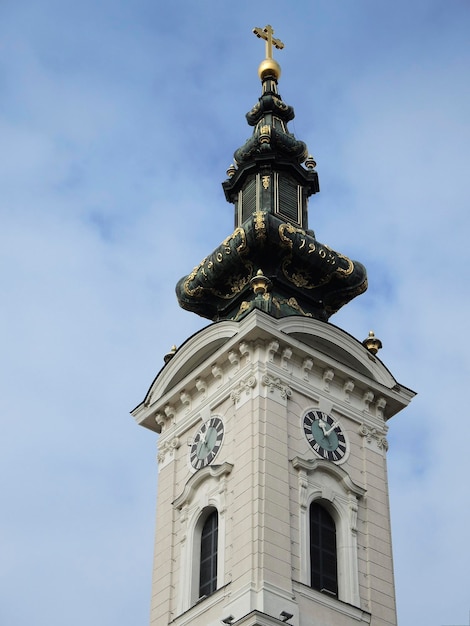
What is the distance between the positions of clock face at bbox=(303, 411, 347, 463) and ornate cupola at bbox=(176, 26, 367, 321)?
2256mm

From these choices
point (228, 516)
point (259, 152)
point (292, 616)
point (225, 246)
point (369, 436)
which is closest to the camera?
point (292, 616)

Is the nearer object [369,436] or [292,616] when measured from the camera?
[292,616]

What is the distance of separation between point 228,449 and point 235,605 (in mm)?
3710

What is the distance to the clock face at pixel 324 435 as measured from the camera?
27766 mm

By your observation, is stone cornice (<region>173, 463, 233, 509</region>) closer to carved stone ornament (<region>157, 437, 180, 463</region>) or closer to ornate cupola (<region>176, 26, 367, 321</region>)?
carved stone ornament (<region>157, 437, 180, 463</region>)

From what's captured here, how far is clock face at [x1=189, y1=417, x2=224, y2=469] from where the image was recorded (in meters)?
28.0

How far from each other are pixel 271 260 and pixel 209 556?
6741mm

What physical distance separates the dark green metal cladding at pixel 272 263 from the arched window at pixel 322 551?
4.28m

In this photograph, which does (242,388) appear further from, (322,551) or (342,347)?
(322,551)

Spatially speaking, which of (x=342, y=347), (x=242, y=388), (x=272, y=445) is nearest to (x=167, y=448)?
(x=242, y=388)

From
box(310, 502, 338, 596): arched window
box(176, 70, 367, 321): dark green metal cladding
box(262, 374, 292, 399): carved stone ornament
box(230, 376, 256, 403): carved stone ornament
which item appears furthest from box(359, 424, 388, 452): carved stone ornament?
box(176, 70, 367, 321): dark green metal cladding

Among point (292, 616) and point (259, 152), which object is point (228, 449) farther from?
point (259, 152)

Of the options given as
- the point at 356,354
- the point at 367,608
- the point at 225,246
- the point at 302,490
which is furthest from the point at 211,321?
the point at 367,608

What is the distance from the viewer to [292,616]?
24.6 metres
